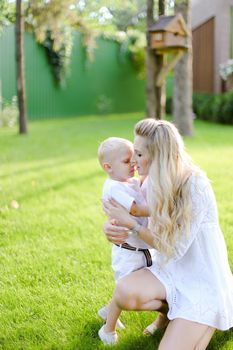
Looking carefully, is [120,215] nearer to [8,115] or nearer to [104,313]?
[104,313]

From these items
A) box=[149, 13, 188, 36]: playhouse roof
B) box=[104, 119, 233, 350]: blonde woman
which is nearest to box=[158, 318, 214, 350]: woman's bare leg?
box=[104, 119, 233, 350]: blonde woman

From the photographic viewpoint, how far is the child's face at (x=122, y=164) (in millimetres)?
2367

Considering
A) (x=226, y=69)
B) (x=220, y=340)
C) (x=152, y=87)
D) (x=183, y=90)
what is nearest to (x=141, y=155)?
(x=220, y=340)

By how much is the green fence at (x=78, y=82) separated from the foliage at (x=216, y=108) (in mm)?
3796

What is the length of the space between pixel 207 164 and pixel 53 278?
368 centimetres

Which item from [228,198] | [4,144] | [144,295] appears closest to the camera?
[144,295]

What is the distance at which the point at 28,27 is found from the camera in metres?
11.9

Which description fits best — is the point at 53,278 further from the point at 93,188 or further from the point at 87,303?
the point at 93,188

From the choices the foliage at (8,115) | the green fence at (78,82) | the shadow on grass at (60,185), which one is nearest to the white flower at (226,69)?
the green fence at (78,82)

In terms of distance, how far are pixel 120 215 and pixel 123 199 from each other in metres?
0.07

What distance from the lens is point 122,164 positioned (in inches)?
93.9

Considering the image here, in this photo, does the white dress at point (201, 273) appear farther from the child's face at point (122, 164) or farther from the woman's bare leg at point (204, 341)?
the child's face at point (122, 164)

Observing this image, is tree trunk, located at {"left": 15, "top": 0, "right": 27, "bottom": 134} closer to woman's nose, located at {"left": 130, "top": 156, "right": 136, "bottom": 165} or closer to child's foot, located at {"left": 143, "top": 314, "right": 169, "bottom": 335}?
woman's nose, located at {"left": 130, "top": 156, "right": 136, "bottom": 165}

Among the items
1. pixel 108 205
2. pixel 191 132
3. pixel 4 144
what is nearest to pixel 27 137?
pixel 4 144
